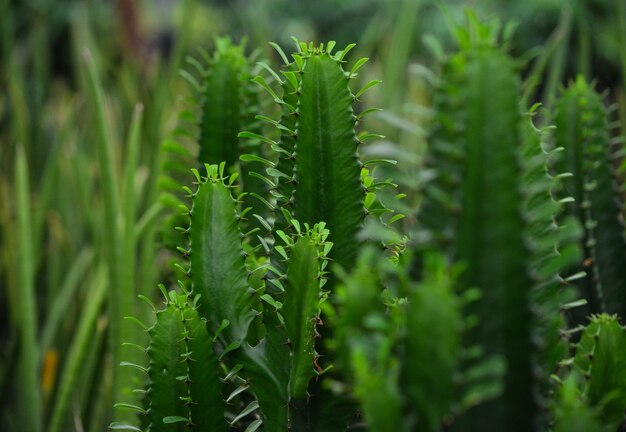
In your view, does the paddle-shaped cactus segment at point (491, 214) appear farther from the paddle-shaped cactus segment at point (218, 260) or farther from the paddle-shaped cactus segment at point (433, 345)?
the paddle-shaped cactus segment at point (218, 260)

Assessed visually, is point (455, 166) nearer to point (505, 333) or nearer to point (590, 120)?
point (505, 333)

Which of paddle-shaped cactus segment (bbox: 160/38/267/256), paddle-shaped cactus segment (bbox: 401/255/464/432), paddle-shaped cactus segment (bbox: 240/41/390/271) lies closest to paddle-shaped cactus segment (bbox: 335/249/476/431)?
paddle-shaped cactus segment (bbox: 401/255/464/432)

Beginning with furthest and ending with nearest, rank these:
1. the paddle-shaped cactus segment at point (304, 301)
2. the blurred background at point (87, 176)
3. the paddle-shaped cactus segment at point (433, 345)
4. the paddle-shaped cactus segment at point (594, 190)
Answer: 1. the blurred background at point (87, 176)
2. the paddle-shaped cactus segment at point (594, 190)
3. the paddle-shaped cactus segment at point (304, 301)
4. the paddle-shaped cactus segment at point (433, 345)

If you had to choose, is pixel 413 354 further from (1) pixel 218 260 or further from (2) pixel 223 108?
(2) pixel 223 108

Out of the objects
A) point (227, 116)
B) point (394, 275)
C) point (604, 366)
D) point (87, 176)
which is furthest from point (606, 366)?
point (87, 176)

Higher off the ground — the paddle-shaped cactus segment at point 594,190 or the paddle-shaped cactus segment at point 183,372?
the paddle-shaped cactus segment at point 594,190

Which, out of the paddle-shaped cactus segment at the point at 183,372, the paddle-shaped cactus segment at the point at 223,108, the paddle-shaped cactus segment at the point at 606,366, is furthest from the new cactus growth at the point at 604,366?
the paddle-shaped cactus segment at the point at 223,108

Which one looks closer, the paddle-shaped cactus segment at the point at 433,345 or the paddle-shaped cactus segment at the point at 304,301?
the paddle-shaped cactus segment at the point at 433,345
